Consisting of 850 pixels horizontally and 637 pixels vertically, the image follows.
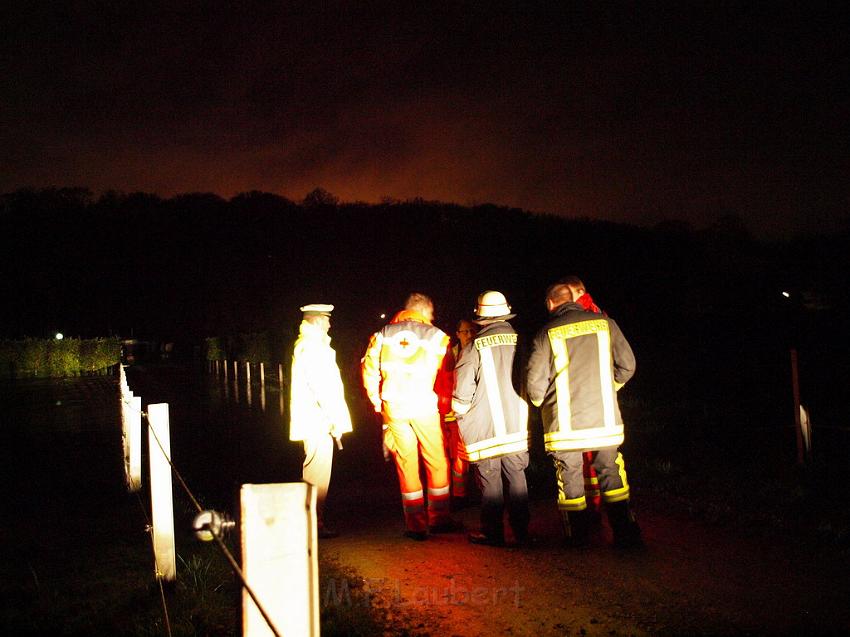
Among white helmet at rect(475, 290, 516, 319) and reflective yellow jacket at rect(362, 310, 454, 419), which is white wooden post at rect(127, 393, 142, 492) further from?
white helmet at rect(475, 290, 516, 319)

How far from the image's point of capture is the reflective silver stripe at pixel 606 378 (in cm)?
557

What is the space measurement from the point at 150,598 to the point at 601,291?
39357 millimetres

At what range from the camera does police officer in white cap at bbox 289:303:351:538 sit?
6.39 meters

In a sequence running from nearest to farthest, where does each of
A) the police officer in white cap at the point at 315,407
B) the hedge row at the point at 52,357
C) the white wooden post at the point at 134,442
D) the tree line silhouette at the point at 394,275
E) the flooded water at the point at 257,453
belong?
the police officer in white cap at the point at 315,407 → the white wooden post at the point at 134,442 → the flooded water at the point at 257,453 → the tree line silhouette at the point at 394,275 → the hedge row at the point at 52,357

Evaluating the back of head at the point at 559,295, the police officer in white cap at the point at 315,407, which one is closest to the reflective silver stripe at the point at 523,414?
the back of head at the point at 559,295

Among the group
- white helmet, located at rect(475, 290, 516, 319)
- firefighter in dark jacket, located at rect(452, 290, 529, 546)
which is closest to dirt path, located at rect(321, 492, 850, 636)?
firefighter in dark jacket, located at rect(452, 290, 529, 546)

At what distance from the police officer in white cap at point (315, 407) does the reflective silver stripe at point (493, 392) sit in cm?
129

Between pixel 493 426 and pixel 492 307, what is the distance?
961mm

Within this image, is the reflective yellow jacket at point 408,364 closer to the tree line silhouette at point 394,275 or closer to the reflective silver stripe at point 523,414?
the reflective silver stripe at point 523,414

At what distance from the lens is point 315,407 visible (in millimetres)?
6422

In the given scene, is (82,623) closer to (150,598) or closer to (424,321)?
(150,598)

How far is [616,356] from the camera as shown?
5.75 m

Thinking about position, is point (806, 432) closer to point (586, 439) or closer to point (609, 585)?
point (586, 439)

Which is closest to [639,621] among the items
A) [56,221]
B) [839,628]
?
[839,628]
